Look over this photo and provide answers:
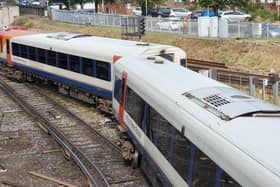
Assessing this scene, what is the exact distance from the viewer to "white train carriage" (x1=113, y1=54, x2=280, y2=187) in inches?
237

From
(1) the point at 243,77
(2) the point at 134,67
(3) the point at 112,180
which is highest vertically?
(2) the point at 134,67

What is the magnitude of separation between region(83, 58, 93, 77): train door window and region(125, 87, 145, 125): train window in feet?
23.2

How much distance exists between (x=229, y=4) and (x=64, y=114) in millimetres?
26996

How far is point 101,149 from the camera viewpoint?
15.5m

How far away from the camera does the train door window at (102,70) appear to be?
61.2 feet

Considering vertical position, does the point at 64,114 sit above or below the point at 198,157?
below

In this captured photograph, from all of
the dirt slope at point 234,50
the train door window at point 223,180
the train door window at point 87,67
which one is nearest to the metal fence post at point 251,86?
the train door window at point 87,67

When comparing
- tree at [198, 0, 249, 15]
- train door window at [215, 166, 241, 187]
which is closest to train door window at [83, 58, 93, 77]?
train door window at [215, 166, 241, 187]

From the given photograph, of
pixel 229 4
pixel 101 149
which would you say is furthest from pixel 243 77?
pixel 229 4

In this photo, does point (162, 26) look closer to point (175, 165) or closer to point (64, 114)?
point (64, 114)

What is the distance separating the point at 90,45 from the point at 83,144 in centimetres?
526

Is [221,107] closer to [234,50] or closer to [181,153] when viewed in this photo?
[181,153]

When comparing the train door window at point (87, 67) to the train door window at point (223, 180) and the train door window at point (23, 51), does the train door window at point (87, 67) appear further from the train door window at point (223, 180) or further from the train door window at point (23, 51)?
the train door window at point (223, 180)

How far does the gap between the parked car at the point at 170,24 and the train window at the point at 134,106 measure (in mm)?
27205
